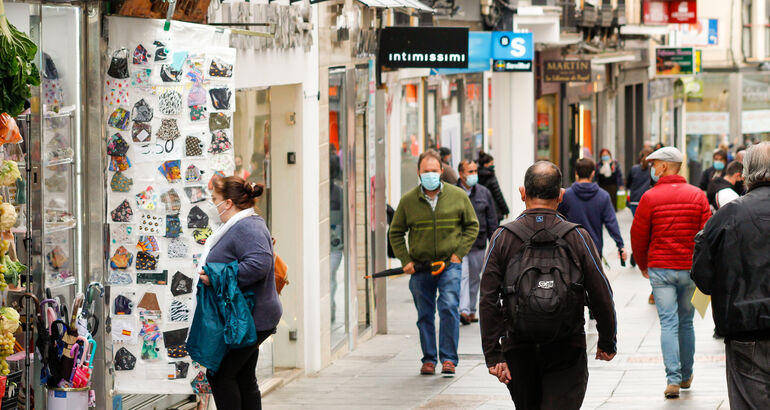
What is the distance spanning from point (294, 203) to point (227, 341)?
164 inches

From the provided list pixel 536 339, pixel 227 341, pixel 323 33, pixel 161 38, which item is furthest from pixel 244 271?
pixel 323 33

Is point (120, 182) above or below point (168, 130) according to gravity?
below

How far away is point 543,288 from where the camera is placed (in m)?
6.25

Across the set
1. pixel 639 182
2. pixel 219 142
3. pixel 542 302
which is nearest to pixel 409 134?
pixel 639 182

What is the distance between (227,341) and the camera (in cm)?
751

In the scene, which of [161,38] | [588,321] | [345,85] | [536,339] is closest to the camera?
[536,339]

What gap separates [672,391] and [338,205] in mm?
4234

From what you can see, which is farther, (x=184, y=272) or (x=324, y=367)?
(x=324, y=367)

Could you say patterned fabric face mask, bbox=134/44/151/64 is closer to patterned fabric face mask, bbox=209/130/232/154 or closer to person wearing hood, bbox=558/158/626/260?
patterned fabric face mask, bbox=209/130/232/154

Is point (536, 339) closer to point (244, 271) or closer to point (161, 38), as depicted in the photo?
point (244, 271)

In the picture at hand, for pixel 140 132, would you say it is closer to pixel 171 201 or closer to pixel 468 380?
pixel 171 201

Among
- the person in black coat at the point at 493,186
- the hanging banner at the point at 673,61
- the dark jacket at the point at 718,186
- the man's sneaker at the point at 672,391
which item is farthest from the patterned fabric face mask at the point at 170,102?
the hanging banner at the point at 673,61

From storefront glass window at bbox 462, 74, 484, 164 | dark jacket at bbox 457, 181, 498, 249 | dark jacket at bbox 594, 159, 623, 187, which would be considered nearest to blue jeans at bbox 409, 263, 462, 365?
dark jacket at bbox 457, 181, 498, 249

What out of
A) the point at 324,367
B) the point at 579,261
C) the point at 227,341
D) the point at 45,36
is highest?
the point at 45,36
